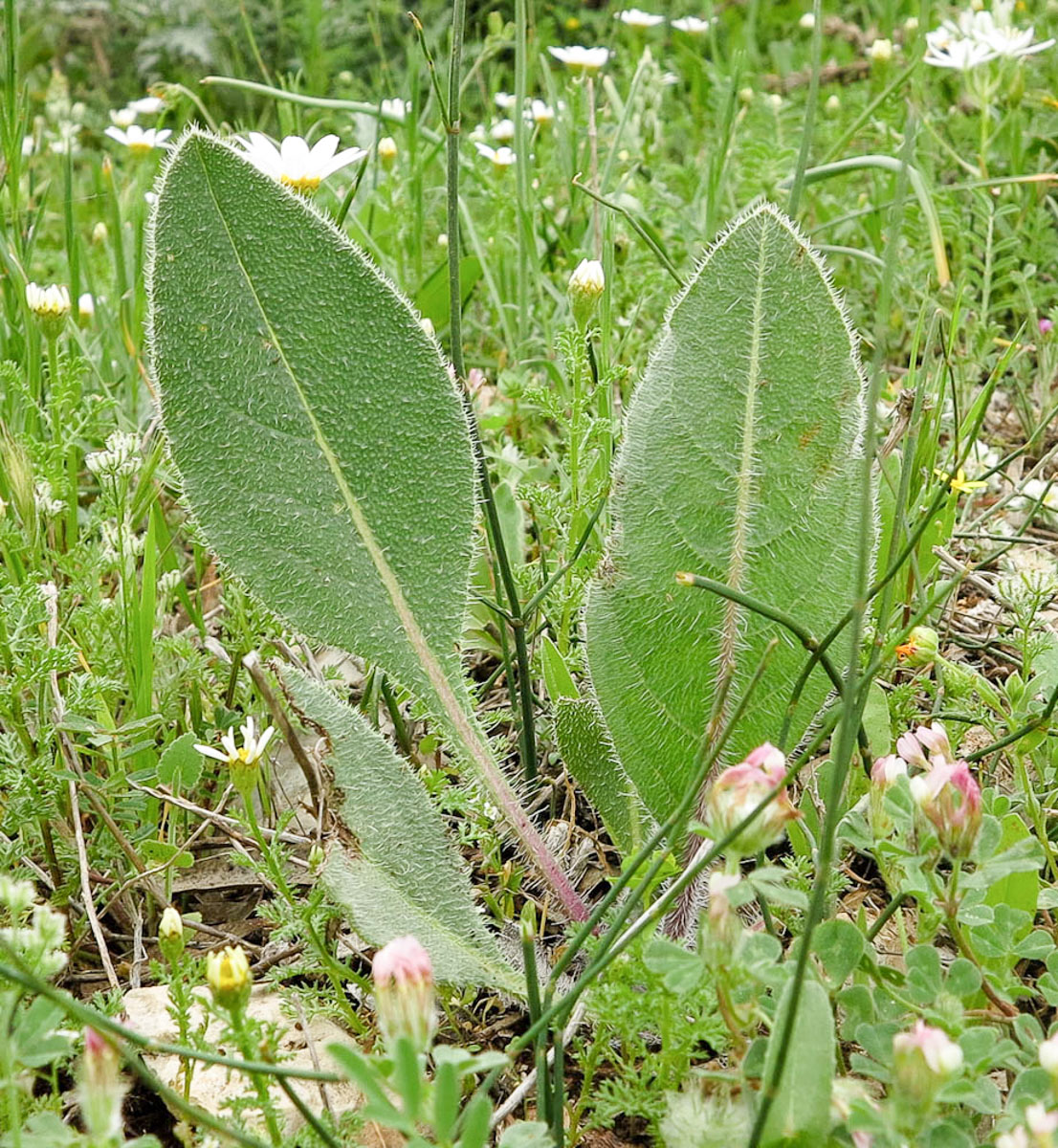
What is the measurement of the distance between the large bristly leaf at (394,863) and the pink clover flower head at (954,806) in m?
0.40

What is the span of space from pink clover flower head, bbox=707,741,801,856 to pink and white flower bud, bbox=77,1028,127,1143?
0.41 meters

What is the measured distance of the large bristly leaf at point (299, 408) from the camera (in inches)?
52.2

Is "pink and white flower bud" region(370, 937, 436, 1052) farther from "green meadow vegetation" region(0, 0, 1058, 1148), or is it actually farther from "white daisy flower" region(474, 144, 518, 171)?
"white daisy flower" region(474, 144, 518, 171)

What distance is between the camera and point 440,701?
4.49 feet

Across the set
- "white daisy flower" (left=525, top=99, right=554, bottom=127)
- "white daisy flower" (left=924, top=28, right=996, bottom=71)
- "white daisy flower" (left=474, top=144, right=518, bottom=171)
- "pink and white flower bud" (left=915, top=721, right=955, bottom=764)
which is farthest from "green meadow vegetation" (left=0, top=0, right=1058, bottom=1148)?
"white daisy flower" (left=525, top=99, right=554, bottom=127)

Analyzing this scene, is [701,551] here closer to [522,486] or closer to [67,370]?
[522,486]

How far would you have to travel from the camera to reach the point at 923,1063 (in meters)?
0.84

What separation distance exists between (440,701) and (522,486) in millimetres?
330

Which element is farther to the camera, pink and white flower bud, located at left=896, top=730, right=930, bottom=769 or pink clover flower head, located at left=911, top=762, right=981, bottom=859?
pink and white flower bud, located at left=896, top=730, right=930, bottom=769

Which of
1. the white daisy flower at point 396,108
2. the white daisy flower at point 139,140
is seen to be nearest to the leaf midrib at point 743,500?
the white daisy flower at point 396,108

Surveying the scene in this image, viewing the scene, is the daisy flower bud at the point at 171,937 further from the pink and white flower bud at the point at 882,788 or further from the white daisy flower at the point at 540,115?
the white daisy flower at the point at 540,115

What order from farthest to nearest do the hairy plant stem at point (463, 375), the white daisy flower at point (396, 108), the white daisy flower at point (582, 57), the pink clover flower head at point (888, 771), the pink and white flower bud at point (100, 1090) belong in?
the white daisy flower at point (582, 57) → the white daisy flower at point (396, 108) → the hairy plant stem at point (463, 375) → the pink clover flower head at point (888, 771) → the pink and white flower bud at point (100, 1090)

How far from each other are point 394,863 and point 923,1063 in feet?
1.72

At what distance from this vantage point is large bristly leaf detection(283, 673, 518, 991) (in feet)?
3.82
